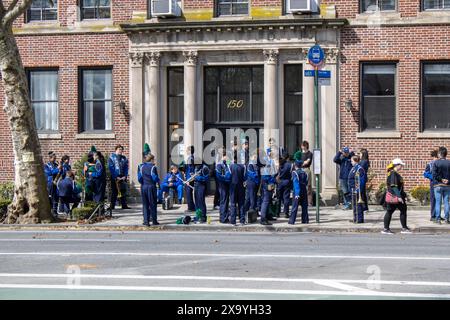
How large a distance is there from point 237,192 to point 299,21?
7425 millimetres

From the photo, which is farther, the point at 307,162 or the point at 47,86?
the point at 47,86

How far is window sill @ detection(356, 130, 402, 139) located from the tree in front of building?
1005 cm

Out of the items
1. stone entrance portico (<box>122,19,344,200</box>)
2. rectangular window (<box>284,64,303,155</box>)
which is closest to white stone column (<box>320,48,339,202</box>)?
stone entrance portico (<box>122,19,344,200</box>)

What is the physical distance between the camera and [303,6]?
26.2 metres

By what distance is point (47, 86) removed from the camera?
28812 mm

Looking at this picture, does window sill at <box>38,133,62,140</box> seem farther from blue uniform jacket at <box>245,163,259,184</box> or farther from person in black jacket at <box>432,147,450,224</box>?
person in black jacket at <box>432,147,450,224</box>

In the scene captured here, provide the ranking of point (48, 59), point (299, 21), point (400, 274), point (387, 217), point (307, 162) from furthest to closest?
point (48, 59) → point (299, 21) → point (307, 162) → point (387, 217) → point (400, 274)

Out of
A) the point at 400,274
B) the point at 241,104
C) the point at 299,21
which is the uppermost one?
the point at 299,21

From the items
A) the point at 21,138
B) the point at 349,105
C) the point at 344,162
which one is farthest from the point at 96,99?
the point at 344,162

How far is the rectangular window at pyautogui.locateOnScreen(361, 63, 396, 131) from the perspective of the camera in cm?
2662

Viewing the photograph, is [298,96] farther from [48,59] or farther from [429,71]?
[48,59]

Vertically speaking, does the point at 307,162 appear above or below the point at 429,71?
below
